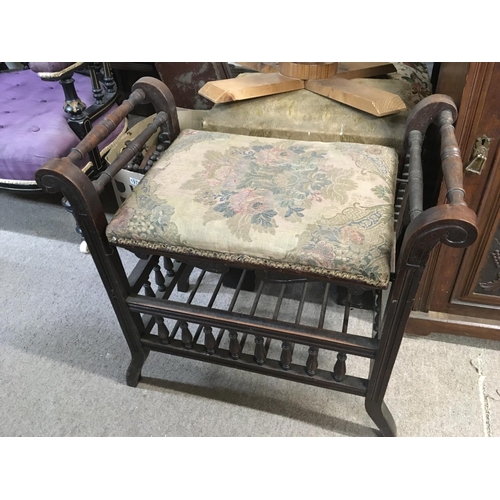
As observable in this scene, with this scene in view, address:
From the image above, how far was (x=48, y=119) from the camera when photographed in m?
1.16

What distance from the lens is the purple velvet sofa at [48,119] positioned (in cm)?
108

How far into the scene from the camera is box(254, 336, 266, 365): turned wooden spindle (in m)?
0.83

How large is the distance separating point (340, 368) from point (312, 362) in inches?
2.1

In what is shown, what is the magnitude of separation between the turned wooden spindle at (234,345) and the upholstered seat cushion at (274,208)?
21 cm

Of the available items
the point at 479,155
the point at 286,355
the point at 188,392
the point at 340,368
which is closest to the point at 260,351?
the point at 286,355

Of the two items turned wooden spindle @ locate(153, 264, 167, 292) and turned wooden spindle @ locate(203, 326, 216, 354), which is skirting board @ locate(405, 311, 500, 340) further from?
turned wooden spindle @ locate(153, 264, 167, 292)

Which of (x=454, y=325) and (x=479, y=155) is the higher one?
(x=479, y=155)

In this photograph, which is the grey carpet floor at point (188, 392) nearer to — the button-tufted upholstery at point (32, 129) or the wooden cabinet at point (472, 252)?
the wooden cabinet at point (472, 252)

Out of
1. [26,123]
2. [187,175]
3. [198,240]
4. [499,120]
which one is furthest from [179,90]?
[499,120]

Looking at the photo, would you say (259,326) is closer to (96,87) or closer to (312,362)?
(312,362)

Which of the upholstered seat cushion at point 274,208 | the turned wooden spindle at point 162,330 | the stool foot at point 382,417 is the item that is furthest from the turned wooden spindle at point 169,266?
the stool foot at point 382,417

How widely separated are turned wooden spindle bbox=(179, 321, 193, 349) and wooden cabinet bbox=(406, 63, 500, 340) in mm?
523

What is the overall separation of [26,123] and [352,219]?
0.95m

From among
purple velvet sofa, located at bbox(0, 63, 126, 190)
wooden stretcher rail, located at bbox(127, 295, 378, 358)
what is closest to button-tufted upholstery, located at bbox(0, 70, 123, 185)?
purple velvet sofa, located at bbox(0, 63, 126, 190)
